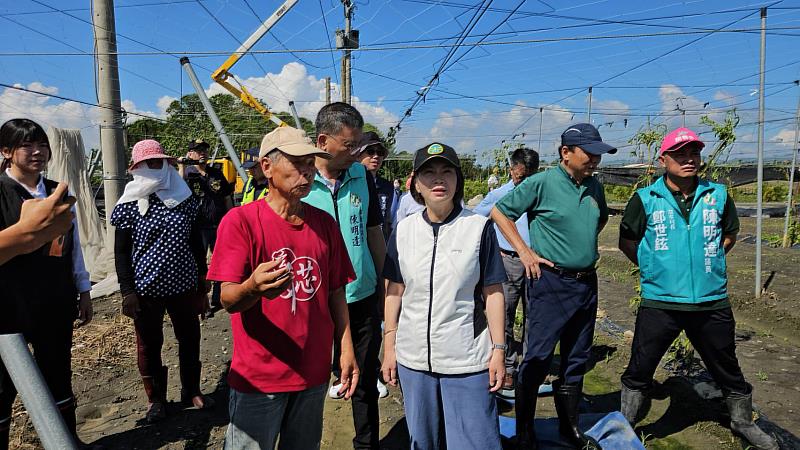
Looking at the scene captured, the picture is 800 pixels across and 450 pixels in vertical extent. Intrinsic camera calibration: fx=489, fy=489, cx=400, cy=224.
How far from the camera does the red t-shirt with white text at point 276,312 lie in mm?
1943

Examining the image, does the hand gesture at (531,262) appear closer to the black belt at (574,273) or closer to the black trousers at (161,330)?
the black belt at (574,273)

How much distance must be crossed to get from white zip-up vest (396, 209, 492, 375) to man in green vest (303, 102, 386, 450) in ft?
1.73

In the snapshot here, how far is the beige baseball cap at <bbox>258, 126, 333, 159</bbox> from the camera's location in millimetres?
1982

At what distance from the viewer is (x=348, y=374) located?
7.32 ft

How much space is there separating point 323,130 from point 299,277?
0.97 m

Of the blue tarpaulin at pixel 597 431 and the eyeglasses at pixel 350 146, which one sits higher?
the eyeglasses at pixel 350 146

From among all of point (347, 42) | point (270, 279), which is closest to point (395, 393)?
point (270, 279)

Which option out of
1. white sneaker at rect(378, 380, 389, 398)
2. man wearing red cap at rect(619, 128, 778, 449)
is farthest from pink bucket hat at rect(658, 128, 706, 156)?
white sneaker at rect(378, 380, 389, 398)

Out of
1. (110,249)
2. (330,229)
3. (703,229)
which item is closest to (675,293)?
(703,229)

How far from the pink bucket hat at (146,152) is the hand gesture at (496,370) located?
2.49 meters

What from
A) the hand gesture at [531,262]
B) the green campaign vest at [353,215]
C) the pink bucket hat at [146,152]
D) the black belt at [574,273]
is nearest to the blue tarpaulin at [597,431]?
the black belt at [574,273]

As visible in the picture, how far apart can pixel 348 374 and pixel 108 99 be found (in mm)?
5913

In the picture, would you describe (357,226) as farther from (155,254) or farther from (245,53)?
(245,53)

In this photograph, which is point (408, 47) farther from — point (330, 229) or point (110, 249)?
point (330, 229)
